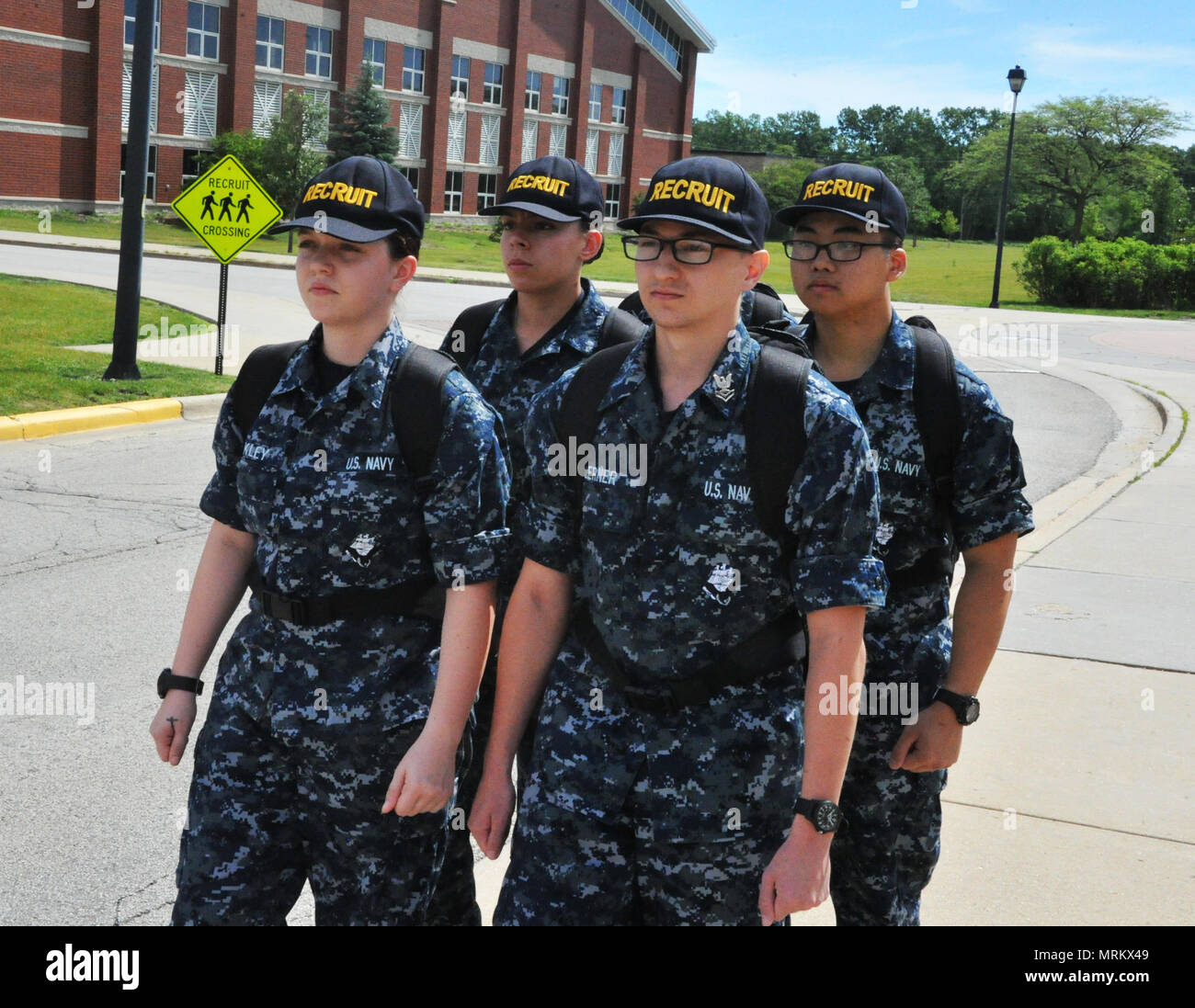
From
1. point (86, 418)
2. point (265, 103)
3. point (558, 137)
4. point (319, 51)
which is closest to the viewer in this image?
point (86, 418)

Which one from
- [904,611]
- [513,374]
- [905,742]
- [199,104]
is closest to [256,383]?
[513,374]

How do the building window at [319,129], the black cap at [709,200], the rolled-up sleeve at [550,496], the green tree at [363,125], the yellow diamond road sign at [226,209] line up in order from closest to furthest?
the black cap at [709,200], the rolled-up sleeve at [550,496], the yellow diamond road sign at [226,209], the building window at [319,129], the green tree at [363,125]

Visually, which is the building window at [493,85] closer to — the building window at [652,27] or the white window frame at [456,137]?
the white window frame at [456,137]

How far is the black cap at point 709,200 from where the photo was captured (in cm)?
249

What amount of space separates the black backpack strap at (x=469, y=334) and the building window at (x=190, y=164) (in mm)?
53091

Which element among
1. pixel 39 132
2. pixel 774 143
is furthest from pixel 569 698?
pixel 774 143

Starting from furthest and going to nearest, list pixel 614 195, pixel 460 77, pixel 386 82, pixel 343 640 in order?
1. pixel 614 195
2. pixel 460 77
3. pixel 386 82
4. pixel 343 640

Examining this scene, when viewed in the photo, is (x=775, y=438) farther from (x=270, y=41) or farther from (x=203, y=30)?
(x=270, y=41)

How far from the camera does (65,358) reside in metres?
15.1

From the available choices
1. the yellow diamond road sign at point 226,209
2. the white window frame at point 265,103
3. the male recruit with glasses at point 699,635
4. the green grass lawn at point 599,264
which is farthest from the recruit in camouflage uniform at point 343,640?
the white window frame at point 265,103

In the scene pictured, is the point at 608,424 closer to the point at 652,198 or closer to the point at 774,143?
the point at 652,198

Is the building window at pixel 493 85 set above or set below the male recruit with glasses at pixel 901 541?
above

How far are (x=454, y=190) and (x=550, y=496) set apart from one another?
6608cm
